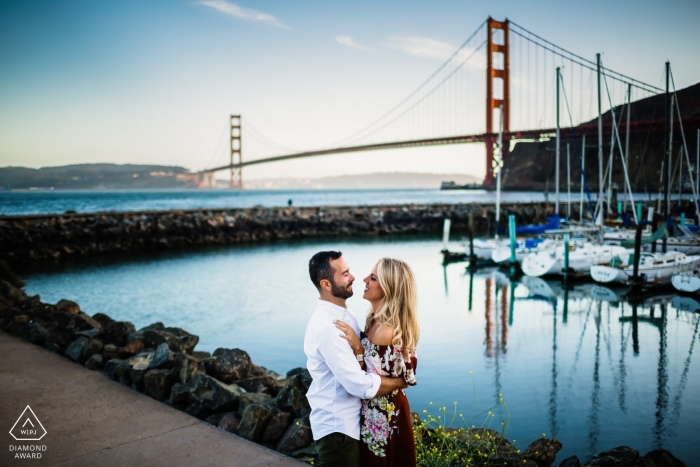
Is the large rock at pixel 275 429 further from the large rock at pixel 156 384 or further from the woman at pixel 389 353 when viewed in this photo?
the woman at pixel 389 353

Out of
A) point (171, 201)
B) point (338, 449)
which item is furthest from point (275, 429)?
point (171, 201)

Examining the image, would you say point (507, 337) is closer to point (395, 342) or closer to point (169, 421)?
point (169, 421)

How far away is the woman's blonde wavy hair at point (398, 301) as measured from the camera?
98.7 inches

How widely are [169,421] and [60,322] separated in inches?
149

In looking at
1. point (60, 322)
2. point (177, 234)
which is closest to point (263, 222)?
point (177, 234)

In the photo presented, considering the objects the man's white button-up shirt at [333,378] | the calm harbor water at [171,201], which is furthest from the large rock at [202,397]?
the calm harbor water at [171,201]

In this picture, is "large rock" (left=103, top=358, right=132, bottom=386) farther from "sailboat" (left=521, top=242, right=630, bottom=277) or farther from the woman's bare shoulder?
"sailboat" (left=521, top=242, right=630, bottom=277)

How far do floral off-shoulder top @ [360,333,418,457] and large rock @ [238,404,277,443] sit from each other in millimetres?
1898

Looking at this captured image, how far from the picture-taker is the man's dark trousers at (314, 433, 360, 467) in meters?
2.55

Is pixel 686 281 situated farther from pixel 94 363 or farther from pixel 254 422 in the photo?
pixel 94 363

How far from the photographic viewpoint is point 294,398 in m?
4.64

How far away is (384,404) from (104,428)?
8.05 feet

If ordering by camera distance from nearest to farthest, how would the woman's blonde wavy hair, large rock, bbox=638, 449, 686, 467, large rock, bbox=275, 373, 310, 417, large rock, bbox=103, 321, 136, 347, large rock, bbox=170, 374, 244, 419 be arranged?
the woman's blonde wavy hair → large rock, bbox=638, 449, 686, 467 → large rock, bbox=275, 373, 310, 417 → large rock, bbox=170, 374, 244, 419 → large rock, bbox=103, 321, 136, 347

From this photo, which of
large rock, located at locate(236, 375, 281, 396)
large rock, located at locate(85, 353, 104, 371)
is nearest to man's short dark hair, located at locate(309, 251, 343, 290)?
large rock, located at locate(236, 375, 281, 396)
